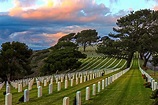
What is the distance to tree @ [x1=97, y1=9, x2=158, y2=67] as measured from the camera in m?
74.9

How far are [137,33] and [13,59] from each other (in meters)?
36.8

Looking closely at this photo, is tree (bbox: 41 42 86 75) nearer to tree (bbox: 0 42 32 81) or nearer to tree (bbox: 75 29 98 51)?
tree (bbox: 0 42 32 81)

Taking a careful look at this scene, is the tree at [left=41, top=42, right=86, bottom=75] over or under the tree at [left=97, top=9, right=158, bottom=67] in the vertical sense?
under

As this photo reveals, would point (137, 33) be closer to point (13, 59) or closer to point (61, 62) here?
point (61, 62)

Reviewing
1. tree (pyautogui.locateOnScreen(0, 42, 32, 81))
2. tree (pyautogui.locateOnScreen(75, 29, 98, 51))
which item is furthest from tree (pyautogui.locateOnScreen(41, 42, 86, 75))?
tree (pyautogui.locateOnScreen(75, 29, 98, 51))

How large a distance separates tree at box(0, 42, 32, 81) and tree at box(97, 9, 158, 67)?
2868cm

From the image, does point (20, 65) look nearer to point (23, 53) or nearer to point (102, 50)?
point (23, 53)

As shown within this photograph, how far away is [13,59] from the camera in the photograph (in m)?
52.8

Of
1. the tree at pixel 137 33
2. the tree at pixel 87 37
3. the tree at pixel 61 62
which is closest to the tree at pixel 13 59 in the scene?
the tree at pixel 61 62

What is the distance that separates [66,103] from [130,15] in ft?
238

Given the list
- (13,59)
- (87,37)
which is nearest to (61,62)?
(13,59)

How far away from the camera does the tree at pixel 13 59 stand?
50844 millimetres

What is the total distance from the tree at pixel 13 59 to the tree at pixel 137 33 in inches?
1129

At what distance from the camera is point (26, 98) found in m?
15.4
